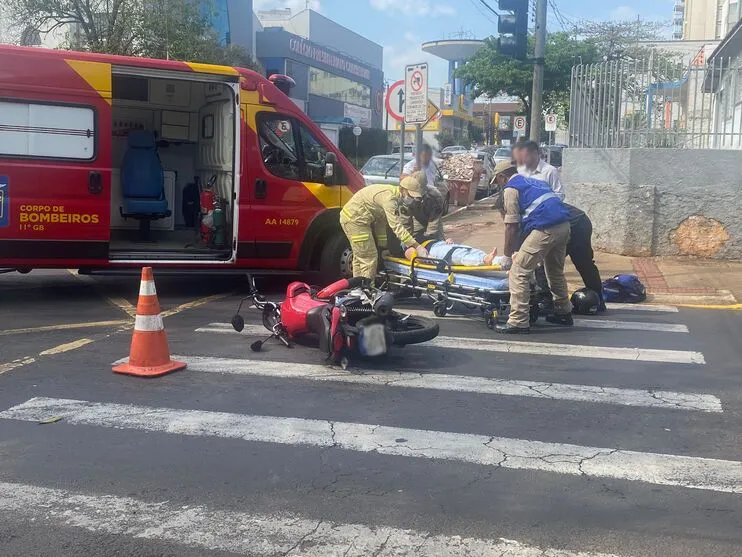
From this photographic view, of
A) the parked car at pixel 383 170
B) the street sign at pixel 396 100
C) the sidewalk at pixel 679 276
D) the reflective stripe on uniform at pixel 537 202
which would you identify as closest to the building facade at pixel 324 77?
the parked car at pixel 383 170

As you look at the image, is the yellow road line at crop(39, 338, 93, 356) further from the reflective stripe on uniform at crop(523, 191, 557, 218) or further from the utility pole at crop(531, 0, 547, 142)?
the utility pole at crop(531, 0, 547, 142)

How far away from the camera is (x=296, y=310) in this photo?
765 cm

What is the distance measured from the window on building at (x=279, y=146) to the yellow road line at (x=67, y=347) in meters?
3.49

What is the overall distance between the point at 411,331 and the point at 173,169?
6.85 meters

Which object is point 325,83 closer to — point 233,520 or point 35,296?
point 35,296

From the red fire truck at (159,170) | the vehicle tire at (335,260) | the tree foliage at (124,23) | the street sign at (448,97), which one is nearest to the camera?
the red fire truck at (159,170)

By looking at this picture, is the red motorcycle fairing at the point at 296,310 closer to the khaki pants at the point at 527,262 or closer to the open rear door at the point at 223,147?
the khaki pants at the point at 527,262

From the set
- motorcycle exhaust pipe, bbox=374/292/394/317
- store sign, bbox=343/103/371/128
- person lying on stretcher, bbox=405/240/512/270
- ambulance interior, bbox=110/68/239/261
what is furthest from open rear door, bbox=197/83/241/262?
store sign, bbox=343/103/371/128

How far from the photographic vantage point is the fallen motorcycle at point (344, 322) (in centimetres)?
691

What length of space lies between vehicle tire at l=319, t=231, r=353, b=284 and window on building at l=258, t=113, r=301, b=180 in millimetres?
944

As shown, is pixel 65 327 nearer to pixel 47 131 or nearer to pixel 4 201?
pixel 4 201

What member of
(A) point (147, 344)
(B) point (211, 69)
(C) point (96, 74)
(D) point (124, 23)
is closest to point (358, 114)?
(D) point (124, 23)

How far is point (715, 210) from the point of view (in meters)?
13.2

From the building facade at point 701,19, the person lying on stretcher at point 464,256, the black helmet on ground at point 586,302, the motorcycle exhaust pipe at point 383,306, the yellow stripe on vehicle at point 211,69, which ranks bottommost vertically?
the black helmet on ground at point 586,302
